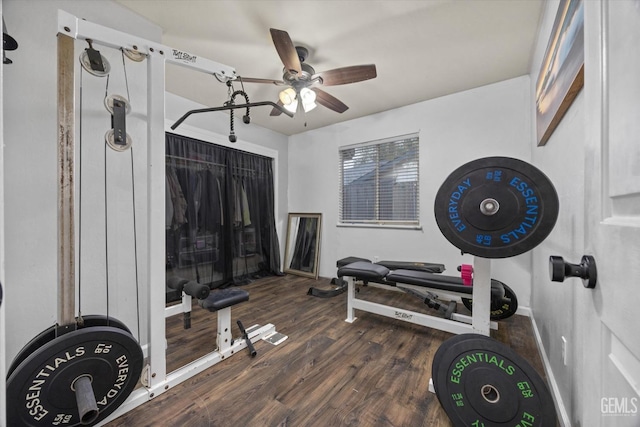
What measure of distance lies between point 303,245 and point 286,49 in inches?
116

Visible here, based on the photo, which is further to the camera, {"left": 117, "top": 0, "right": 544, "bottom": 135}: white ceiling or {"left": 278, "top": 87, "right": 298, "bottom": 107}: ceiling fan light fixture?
{"left": 278, "top": 87, "right": 298, "bottom": 107}: ceiling fan light fixture

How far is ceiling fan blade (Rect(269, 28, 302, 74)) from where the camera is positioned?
59.6 inches

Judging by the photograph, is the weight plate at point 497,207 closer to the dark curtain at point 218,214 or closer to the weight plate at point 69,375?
the weight plate at point 69,375

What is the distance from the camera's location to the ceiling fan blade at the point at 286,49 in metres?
1.51

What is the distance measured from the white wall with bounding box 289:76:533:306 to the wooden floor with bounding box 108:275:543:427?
69 centimetres

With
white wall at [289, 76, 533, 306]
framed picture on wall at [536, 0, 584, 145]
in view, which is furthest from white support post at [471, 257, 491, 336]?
white wall at [289, 76, 533, 306]

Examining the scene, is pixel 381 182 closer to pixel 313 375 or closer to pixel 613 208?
pixel 313 375

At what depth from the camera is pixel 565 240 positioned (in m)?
1.32

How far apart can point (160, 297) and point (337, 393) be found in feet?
3.79

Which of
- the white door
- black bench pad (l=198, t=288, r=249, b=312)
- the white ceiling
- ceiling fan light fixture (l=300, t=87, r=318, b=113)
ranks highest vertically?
the white ceiling

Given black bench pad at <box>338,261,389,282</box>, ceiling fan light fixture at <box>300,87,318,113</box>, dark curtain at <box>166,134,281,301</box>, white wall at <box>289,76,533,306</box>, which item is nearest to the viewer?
ceiling fan light fixture at <box>300,87,318,113</box>

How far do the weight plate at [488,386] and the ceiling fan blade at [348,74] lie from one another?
1.87 meters

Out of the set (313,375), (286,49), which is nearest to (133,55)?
(286,49)

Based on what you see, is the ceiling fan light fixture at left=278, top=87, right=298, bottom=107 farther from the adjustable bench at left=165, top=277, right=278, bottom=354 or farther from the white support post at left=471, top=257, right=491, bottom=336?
the white support post at left=471, top=257, right=491, bottom=336
